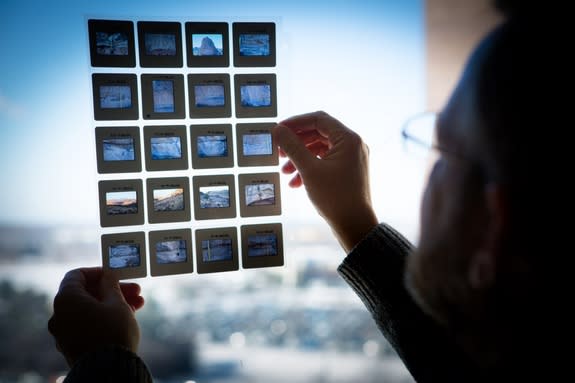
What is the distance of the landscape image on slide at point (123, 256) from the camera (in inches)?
33.7

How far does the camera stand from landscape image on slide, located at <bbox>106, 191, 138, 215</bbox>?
2.78ft

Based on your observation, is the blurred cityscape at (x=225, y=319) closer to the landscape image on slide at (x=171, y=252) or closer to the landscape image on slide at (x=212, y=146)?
the landscape image on slide at (x=171, y=252)

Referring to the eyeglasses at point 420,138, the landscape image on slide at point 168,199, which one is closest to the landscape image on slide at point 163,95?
the landscape image on slide at point 168,199

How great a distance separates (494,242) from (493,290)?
6 cm

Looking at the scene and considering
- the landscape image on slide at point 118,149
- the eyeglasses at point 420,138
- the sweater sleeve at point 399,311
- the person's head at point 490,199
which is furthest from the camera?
the landscape image on slide at point 118,149

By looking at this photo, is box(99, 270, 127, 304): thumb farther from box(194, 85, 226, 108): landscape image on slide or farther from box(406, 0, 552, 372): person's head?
box(406, 0, 552, 372): person's head

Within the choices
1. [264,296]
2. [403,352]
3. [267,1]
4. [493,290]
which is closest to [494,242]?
[493,290]

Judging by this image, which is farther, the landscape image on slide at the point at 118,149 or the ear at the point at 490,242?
the landscape image on slide at the point at 118,149

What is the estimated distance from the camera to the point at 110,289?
0.84 meters

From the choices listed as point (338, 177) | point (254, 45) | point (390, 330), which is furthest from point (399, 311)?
point (254, 45)

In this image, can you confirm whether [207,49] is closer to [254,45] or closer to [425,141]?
[254,45]

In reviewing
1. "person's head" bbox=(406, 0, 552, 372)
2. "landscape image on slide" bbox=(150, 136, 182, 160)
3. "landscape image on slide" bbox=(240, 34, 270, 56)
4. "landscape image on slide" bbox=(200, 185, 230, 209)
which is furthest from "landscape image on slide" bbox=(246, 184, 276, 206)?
"person's head" bbox=(406, 0, 552, 372)

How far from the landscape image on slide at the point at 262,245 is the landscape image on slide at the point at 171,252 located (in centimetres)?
14

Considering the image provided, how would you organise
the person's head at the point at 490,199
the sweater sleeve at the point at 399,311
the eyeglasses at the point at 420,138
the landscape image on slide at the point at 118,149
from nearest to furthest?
the person's head at the point at 490,199, the eyeglasses at the point at 420,138, the sweater sleeve at the point at 399,311, the landscape image on slide at the point at 118,149
